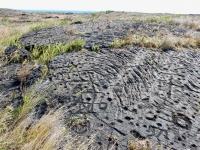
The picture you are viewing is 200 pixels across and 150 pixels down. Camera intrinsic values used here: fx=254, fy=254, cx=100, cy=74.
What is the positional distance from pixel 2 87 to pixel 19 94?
489mm

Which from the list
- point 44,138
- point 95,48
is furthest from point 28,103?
point 95,48

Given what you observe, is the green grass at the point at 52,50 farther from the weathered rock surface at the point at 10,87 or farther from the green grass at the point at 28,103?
the green grass at the point at 28,103

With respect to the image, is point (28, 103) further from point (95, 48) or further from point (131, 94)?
point (95, 48)

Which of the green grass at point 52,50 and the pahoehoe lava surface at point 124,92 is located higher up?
the green grass at point 52,50

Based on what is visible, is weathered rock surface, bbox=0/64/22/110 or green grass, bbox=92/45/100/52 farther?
green grass, bbox=92/45/100/52

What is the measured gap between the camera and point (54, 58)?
229 inches

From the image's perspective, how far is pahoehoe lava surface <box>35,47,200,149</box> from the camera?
3555 mm

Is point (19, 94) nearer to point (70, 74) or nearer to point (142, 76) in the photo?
point (70, 74)

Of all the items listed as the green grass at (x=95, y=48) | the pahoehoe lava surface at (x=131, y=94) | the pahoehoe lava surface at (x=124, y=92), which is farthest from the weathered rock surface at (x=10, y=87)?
the green grass at (x=95, y=48)

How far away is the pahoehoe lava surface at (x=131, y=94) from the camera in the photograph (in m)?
3.55

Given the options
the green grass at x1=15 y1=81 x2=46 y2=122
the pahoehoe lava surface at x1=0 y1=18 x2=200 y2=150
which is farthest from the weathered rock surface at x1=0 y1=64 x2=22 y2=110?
the green grass at x1=15 y1=81 x2=46 y2=122

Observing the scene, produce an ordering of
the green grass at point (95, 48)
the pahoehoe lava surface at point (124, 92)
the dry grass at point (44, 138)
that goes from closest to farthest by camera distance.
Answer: the dry grass at point (44, 138) → the pahoehoe lava surface at point (124, 92) → the green grass at point (95, 48)

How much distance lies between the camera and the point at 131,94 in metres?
4.37

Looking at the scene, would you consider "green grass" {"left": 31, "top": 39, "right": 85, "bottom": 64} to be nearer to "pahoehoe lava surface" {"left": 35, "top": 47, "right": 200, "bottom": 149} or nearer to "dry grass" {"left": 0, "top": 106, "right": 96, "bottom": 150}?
"pahoehoe lava surface" {"left": 35, "top": 47, "right": 200, "bottom": 149}
